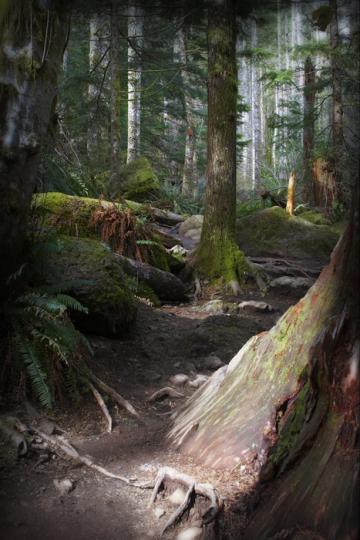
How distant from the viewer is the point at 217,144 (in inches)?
361

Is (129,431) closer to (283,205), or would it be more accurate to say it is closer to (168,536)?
(168,536)

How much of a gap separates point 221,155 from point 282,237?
3.59 m

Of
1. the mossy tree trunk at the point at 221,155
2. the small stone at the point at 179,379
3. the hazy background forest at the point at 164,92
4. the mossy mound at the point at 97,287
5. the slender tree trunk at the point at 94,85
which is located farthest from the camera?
the slender tree trunk at the point at 94,85

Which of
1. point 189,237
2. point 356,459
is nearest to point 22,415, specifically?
point 356,459

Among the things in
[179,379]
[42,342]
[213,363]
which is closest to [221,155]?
[213,363]

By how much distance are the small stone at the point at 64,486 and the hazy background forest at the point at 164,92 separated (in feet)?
9.35

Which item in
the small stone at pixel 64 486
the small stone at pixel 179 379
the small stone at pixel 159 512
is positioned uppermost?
the small stone at pixel 179 379

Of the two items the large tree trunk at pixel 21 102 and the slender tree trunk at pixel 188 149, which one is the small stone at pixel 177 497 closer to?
the large tree trunk at pixel 21 102

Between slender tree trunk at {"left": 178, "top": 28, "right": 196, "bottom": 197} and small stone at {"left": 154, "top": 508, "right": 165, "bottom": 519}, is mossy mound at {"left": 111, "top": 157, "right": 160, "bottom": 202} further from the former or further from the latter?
small stone at {"left": 154, "top": 508, "right": 165, "bottom": 519}

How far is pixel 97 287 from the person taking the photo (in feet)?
18.7

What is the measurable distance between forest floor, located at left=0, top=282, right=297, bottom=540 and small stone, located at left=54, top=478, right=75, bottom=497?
0.09ft

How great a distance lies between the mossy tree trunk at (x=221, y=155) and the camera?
900 centimetres

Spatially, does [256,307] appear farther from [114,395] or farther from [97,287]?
[114,395]

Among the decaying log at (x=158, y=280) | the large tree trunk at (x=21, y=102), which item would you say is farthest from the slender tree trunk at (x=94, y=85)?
the large tree trunk at (x=21, y=102)
